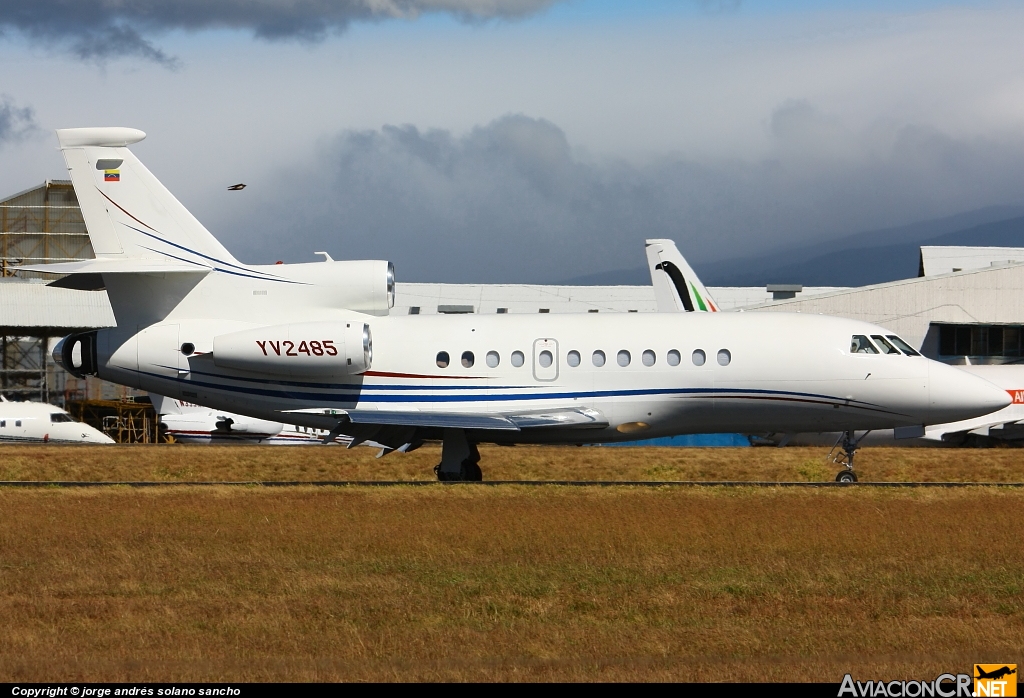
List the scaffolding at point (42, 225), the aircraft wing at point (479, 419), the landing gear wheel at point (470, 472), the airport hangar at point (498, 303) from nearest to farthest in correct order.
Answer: the aircraft wing at point (479, 419), the landing gear wheel at point (470, 472), the airport hangar at point (498, 303), the scaffolding at point (42, 225)

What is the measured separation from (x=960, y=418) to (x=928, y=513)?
265 inches

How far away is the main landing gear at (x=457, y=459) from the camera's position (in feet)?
75.4

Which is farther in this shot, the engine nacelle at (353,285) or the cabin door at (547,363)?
the engine nacelle at (353,285)

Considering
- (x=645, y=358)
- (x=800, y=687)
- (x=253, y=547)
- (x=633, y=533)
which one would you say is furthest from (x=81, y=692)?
(x=645, y=358)

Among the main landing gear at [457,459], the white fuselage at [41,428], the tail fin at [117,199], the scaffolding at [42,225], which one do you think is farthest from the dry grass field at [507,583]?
the scaffolding at [42,225]

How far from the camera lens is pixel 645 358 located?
75.5 ft

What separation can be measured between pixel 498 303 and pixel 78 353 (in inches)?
1845

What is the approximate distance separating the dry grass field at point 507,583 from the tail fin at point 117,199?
5.20 meters

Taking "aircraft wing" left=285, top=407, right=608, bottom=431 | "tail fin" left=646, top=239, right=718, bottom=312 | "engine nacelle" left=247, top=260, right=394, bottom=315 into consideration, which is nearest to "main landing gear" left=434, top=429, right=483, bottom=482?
"aircraft wing" left=285, top=407, right=608, bottom=431

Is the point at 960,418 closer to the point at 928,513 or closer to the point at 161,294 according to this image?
the point at 928,513

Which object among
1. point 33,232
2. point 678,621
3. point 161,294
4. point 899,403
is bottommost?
point 678,621

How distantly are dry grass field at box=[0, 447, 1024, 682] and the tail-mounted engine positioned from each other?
Answer: 350cm

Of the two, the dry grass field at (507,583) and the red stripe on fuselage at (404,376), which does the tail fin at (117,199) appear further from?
the dry grass field at (507,583)

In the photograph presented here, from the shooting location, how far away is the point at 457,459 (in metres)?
23.3
